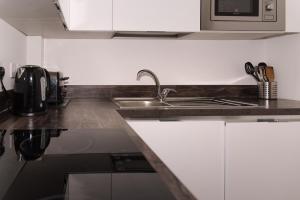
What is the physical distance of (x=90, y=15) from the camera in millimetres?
2064

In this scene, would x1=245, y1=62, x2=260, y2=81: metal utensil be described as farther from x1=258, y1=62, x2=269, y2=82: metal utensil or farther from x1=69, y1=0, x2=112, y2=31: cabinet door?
x1=69, y1=0, x2=112, y2=31: cabinet door

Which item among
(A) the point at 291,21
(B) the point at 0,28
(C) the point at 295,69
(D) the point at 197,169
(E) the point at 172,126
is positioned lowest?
(D) the point at 197,169

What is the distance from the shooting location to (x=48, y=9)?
1445 millimetres

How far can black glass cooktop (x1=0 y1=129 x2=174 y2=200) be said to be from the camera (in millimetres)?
527

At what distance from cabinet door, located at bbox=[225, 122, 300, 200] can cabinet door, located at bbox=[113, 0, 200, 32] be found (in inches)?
28.1

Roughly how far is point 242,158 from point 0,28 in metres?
1.44

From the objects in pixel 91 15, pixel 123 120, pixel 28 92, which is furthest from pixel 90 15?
pixel 123 120

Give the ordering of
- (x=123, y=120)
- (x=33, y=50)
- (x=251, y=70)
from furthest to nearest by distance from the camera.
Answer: (x=251, y=70) → (x=33, y=50) → (x=123, y=120)

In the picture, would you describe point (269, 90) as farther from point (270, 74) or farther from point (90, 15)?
point (90, 15)

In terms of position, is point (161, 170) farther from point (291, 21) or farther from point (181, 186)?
point (291, 21)

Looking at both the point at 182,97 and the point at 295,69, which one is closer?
the point at 295,69

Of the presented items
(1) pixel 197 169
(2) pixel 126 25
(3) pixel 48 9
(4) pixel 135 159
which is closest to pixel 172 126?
(1) pixel 197 169

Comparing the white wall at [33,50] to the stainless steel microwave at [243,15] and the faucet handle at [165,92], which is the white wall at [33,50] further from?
the stainless steel microwave at [243,15]

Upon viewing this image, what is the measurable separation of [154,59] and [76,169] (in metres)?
1.94
